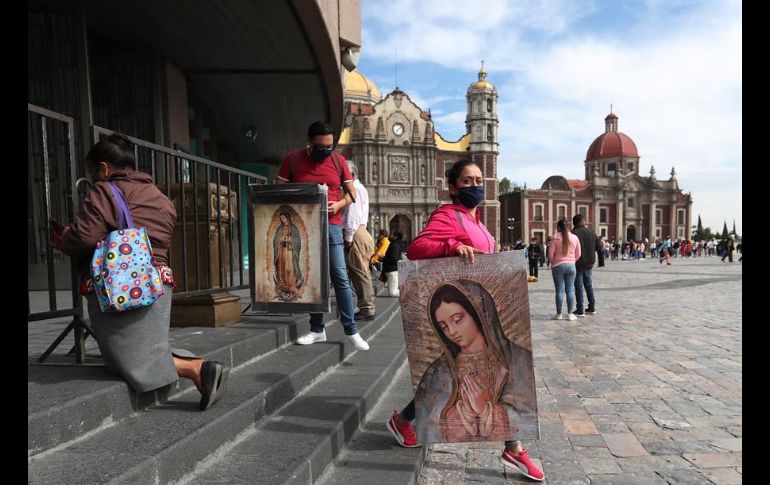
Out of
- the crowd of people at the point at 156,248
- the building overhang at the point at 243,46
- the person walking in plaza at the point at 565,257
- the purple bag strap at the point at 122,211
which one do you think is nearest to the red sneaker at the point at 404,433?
the crowd of people at the point at 156,248

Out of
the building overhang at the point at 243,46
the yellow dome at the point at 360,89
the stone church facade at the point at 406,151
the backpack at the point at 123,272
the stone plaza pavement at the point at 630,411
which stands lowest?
the stone plaza pavement at the point at 630,411

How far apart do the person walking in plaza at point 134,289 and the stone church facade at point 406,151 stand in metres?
49.2

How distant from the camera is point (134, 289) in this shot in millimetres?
2334

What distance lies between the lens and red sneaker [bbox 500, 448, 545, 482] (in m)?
2.61

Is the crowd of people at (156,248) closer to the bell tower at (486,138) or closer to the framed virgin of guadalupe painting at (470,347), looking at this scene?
the framed virgin of guadalupe painting at (470,347)

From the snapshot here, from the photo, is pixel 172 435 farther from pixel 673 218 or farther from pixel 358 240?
pixel 673 218

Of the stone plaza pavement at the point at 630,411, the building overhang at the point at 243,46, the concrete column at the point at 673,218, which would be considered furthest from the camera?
the concrete column at the point at 673,218

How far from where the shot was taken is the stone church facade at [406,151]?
5400 cm

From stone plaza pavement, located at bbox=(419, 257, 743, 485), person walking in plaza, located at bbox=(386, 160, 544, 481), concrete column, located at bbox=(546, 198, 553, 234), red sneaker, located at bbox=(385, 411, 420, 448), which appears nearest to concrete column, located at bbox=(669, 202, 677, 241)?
concrete column, located at bbox=(546, 198, 553, 234)

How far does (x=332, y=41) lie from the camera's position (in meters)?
6.25

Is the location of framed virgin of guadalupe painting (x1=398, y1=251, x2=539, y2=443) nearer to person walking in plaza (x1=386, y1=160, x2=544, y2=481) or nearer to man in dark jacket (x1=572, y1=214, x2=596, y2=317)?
Result: person walking in plaza (x1=386, y1=160, x2=544, y2=481)

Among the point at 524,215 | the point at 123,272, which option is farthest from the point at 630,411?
the point at 524,215
